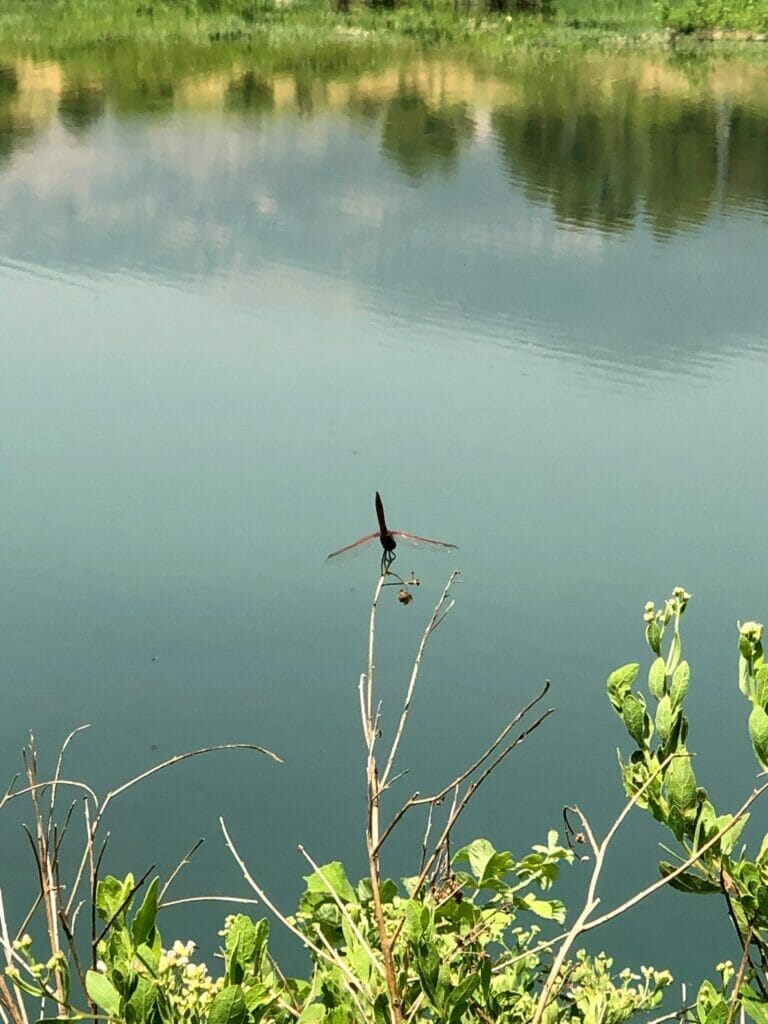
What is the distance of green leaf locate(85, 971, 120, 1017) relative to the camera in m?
0.91

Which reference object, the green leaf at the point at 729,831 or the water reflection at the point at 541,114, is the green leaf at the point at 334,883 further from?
the water reflection at the point at 541,114

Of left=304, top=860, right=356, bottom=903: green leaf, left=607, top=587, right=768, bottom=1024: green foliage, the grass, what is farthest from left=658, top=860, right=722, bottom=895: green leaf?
the grass

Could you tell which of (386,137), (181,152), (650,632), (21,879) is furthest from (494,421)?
(386,137)

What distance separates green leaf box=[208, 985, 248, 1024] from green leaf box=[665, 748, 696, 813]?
33cm

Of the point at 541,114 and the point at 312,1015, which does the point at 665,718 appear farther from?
the point at 541,114

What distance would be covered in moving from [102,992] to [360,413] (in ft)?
12.3

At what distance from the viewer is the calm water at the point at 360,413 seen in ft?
9.11

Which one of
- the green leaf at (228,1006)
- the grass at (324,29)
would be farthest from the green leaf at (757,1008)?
the grass at (324,29)

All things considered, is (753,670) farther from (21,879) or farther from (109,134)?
(109,134)

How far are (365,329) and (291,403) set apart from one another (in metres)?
0.87

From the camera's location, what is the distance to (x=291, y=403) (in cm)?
470

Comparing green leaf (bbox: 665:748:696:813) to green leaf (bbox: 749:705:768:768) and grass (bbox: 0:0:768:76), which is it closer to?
green leaf (bbox: 749:705:768:768)

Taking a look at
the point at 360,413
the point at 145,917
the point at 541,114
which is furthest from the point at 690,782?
the point at 541,114

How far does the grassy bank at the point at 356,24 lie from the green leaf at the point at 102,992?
1193 cm
